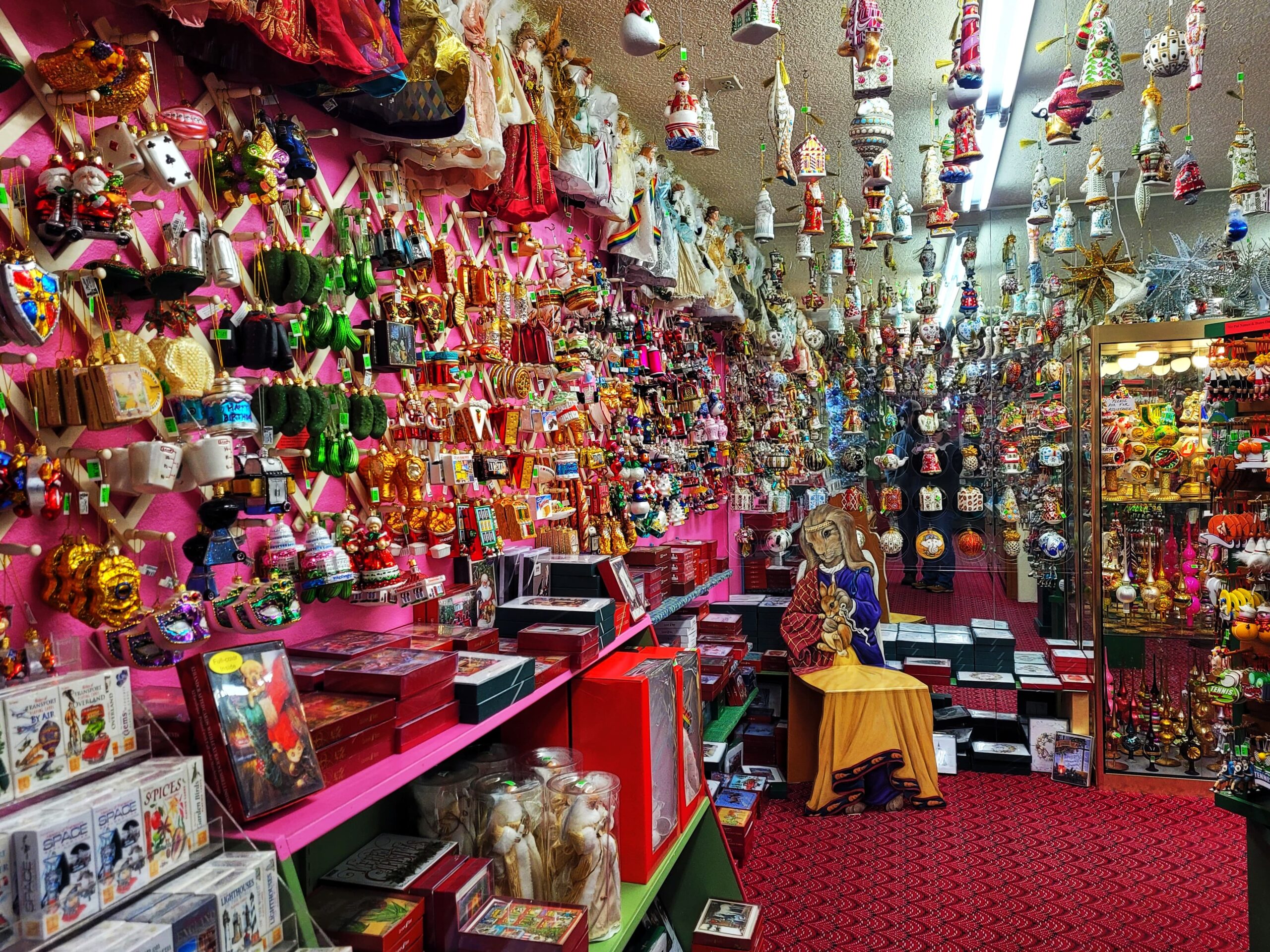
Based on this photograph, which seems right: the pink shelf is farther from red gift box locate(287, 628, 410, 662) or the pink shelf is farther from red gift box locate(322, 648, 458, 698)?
red gift box locate(287, 628, 410, 662)

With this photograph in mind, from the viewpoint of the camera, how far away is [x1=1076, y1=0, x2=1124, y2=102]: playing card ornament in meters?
2.34

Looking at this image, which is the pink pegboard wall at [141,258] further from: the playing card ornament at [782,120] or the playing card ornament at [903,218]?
the playing card ornament at [903,218]

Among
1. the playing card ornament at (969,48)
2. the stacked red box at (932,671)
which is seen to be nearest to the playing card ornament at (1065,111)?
the playing card ornament at (969,48)

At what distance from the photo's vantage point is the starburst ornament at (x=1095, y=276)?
5328 millimetres

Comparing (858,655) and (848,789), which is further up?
(858,655)

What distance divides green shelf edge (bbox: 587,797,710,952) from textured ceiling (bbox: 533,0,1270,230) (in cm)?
262

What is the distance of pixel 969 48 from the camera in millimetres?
2205

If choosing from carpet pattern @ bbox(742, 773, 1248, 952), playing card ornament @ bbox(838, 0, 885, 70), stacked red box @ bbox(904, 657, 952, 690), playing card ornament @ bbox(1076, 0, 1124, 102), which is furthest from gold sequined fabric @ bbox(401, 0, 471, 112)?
stacked red box @ bbox(904, 657, 952, 690)

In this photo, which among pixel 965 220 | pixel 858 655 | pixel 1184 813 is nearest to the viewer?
pixel 1184 813

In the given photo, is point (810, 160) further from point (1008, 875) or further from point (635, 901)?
point (1008, 875)

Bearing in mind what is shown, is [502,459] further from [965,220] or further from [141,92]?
[965,220]

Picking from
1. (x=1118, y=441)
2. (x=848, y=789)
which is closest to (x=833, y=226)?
(x=1118, y=441)

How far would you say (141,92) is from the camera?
4.60ft

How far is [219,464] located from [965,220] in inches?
233
